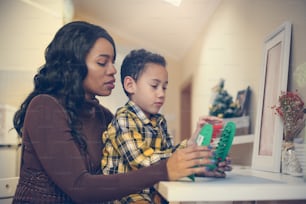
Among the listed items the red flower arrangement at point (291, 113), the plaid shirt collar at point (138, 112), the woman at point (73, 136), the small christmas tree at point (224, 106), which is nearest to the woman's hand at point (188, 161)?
the woman at point (73, 136)

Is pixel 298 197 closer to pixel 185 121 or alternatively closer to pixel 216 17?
pixel 216 17

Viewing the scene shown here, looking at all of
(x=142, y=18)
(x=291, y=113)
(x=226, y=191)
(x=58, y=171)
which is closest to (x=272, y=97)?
(x=291, y=113)

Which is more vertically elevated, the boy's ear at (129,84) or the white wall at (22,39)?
the white wall at (22,39)

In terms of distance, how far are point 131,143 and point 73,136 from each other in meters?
0.10

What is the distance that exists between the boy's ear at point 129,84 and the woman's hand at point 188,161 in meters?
0.22

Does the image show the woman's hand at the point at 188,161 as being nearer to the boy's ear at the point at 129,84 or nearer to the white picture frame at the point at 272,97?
the boy's ear at the point at 129,84

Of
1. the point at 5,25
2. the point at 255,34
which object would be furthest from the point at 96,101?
the point at 255,34

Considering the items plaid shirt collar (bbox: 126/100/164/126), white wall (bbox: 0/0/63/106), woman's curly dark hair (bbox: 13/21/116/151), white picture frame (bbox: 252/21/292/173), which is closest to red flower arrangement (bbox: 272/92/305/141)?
white picture frame (bbox: 252/21/292/173)

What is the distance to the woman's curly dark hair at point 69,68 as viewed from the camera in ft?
2.01

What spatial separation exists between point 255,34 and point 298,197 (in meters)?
0.72

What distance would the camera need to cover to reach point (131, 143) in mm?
621

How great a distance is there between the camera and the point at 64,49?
2.04ft

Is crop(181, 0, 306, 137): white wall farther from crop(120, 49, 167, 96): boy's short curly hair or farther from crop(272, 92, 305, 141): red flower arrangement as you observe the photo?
crop(120, 49, 167, 96): boy's short curly hair

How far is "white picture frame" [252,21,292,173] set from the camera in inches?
33.4
